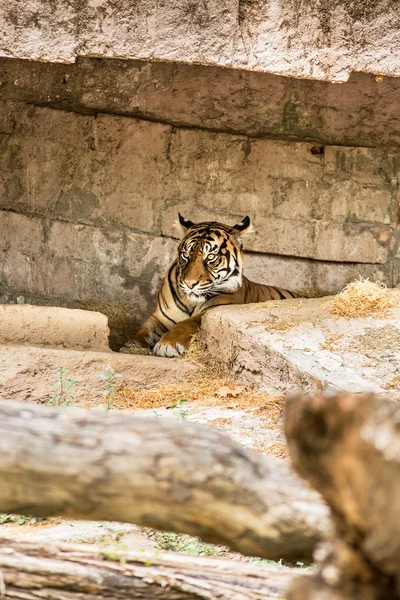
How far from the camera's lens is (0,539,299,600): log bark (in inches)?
105

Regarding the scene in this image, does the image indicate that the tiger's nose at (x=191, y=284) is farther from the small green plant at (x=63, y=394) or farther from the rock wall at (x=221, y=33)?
the rock wall at (x=221, y=33)

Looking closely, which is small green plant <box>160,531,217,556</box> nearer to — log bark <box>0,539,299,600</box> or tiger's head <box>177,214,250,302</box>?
log bark <box>0,539,299,600</box>

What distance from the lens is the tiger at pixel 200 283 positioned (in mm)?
7434

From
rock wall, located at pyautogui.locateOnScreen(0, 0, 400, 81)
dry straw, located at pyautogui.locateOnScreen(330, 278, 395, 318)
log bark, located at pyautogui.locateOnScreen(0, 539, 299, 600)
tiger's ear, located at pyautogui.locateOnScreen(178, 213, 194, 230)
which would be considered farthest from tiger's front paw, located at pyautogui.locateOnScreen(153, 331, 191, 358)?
log bark, located at pyautogui.locateOnScreen(0, 539, 299, 600)

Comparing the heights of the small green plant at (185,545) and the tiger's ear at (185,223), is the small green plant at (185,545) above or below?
below

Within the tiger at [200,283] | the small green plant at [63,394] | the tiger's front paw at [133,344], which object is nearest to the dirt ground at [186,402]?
the small green plant at [63,394]

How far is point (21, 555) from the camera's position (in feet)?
8.82

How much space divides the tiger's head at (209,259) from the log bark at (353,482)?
532 centimetres

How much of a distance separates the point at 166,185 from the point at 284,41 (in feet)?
8.07

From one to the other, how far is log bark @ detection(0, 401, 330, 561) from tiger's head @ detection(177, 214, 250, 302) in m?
4.98

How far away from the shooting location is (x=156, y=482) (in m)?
2.33

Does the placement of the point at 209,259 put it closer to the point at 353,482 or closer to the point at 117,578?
the point at 117,578

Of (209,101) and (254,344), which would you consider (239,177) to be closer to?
(209,101)

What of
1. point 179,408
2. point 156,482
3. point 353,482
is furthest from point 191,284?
point 353,482
